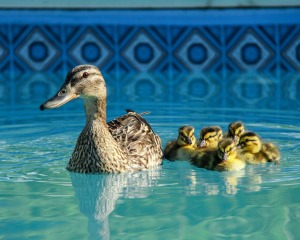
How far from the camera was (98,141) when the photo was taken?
20.7 ft

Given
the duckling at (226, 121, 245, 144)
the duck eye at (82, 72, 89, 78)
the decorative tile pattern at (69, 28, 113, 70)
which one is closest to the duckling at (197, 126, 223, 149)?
the duckling at (226, 121, 245, 144)

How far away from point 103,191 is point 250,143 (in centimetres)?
119

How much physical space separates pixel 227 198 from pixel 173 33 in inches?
204

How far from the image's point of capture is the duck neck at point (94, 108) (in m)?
6.29

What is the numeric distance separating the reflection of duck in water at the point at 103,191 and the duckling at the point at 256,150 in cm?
61

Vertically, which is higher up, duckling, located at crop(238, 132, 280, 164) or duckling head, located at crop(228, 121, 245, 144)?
duckling head, located at crop(228, 121, 245, 144)

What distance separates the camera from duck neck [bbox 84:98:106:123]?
6.29m

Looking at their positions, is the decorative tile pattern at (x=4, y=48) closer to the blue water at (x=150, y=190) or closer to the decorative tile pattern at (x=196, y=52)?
the decorative tile pattern at (x=196, y=52)

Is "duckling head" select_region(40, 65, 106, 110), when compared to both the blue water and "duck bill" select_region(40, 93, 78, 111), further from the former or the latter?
the blue water

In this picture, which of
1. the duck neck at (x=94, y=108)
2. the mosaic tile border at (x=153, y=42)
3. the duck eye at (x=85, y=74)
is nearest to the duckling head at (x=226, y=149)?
the duck neck at (x=94, y=108)

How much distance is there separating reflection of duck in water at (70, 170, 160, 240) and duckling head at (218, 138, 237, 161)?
425mm

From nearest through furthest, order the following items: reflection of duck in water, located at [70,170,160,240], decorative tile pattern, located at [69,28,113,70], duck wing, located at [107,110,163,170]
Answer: reflection of duck in water, located at [70,170,160,240]
duck wing, located at [107,110,163,170]
decorative tile pattern, located at [69,28,113,70]

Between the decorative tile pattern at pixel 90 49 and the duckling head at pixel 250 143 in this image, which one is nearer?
the duckling head at pixel 250 143

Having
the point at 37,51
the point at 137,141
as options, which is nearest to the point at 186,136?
the point at 137,141
